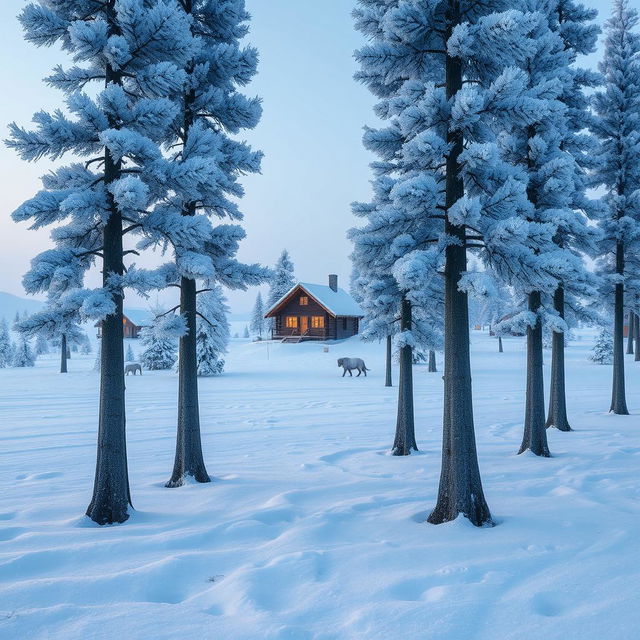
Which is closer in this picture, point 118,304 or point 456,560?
point 456,560

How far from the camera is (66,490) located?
9852mm

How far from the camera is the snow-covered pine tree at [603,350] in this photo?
41.1 metres

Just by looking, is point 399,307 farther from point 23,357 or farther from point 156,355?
point 23,357

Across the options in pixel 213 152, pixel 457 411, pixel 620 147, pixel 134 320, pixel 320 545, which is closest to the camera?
pixel 320 545

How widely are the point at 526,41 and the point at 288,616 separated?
8317 millimetres

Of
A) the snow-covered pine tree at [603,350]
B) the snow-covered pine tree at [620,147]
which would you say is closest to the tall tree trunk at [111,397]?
the snow-covered pine tree at [620,147]

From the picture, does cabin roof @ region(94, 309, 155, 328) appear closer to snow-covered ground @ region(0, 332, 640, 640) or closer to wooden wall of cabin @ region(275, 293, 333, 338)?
wooden wall of cabin @ region(275, 293, 333, 338)

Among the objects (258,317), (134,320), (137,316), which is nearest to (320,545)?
(134,320)

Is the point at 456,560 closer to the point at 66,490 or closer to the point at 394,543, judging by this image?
the point at 394,543

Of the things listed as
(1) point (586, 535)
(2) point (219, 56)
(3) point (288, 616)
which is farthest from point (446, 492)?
(2) point (219, 56)

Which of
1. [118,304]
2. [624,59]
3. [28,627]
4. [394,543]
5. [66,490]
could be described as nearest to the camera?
[28,627]

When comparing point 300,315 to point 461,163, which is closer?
point 461,163

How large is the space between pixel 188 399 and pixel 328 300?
41.1 metres

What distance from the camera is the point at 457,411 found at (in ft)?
25.3
